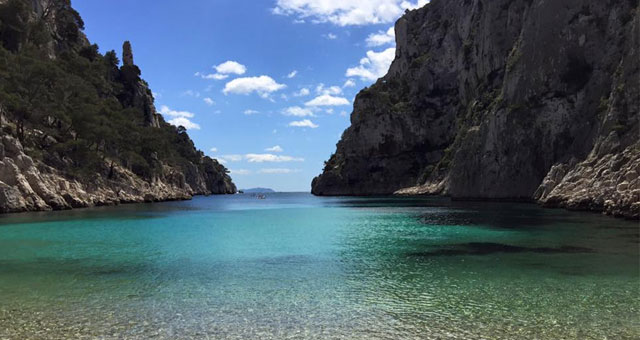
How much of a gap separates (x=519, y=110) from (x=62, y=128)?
9023 cm

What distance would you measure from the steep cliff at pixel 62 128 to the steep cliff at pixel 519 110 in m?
71.3

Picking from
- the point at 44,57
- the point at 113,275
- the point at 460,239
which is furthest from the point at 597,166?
the point at 44,57

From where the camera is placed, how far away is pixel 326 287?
1652 centimetres

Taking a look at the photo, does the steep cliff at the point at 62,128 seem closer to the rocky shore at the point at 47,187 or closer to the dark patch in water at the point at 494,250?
the rocky shore at the point at 47,187

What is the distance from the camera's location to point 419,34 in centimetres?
Answer: 17750

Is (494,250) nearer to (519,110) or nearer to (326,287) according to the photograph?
(326,287)

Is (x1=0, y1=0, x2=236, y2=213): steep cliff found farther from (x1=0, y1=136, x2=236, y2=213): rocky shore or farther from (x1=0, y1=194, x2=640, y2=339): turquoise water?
(x1=0, y1=194, x2=640, y2=339): turquoise water

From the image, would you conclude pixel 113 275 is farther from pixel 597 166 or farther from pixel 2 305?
pixel 597 166

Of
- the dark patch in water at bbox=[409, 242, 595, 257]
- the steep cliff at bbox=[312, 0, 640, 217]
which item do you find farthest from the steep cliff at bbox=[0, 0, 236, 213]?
the steep cliff at bbox=[312, 0, 640, 217]

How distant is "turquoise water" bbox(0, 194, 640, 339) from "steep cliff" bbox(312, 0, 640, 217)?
25.3m

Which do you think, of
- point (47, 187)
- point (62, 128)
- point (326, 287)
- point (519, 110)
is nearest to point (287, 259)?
point (326, 287)

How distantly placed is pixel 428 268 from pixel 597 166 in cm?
4351

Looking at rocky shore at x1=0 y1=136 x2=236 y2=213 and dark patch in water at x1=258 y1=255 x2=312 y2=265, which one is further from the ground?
rocky shore at x1=0 y1=136 x2=236 y2=213

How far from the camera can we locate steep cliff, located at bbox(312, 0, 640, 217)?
5297cm
